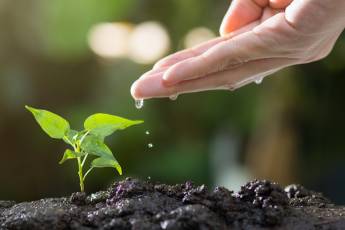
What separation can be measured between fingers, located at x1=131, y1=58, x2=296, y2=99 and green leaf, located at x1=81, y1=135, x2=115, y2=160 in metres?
0.21

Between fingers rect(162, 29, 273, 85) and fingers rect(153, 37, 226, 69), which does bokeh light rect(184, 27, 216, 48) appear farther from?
fingers rect(162, 29, 273, 85)

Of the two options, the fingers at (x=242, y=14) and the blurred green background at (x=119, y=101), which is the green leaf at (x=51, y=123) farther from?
the blurred green background at (x=119, y=101)

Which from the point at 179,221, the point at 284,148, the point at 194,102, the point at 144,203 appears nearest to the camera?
the point at 179,221

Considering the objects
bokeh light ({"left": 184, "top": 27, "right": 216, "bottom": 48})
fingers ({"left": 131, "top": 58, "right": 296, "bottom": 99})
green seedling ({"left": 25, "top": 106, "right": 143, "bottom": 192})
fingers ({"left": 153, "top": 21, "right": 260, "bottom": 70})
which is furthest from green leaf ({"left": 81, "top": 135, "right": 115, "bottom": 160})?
bokeh light ({"left": 184, "top": 27, "right": 216, "bottom": 48})

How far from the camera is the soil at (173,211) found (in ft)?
3.39

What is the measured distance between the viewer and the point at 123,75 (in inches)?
171

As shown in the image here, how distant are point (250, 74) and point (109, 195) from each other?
0.50 meters

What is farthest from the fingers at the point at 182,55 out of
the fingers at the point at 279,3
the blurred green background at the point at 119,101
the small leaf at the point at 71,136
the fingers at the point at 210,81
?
the blurred green background at the point at 119,101

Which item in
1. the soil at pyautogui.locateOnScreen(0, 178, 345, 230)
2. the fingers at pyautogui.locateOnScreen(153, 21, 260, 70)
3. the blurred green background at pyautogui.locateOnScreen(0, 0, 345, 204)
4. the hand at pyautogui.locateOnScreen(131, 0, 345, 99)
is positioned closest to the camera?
the soil at pyautogui.locateOnScreen(0, 178, 345, 230)

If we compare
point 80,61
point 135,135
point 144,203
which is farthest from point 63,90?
point 144,203

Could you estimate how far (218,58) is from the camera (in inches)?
54.5

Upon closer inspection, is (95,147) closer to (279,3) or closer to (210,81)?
(210,81)

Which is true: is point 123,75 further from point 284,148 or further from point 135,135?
point 284,148

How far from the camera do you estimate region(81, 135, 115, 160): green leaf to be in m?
1.21
